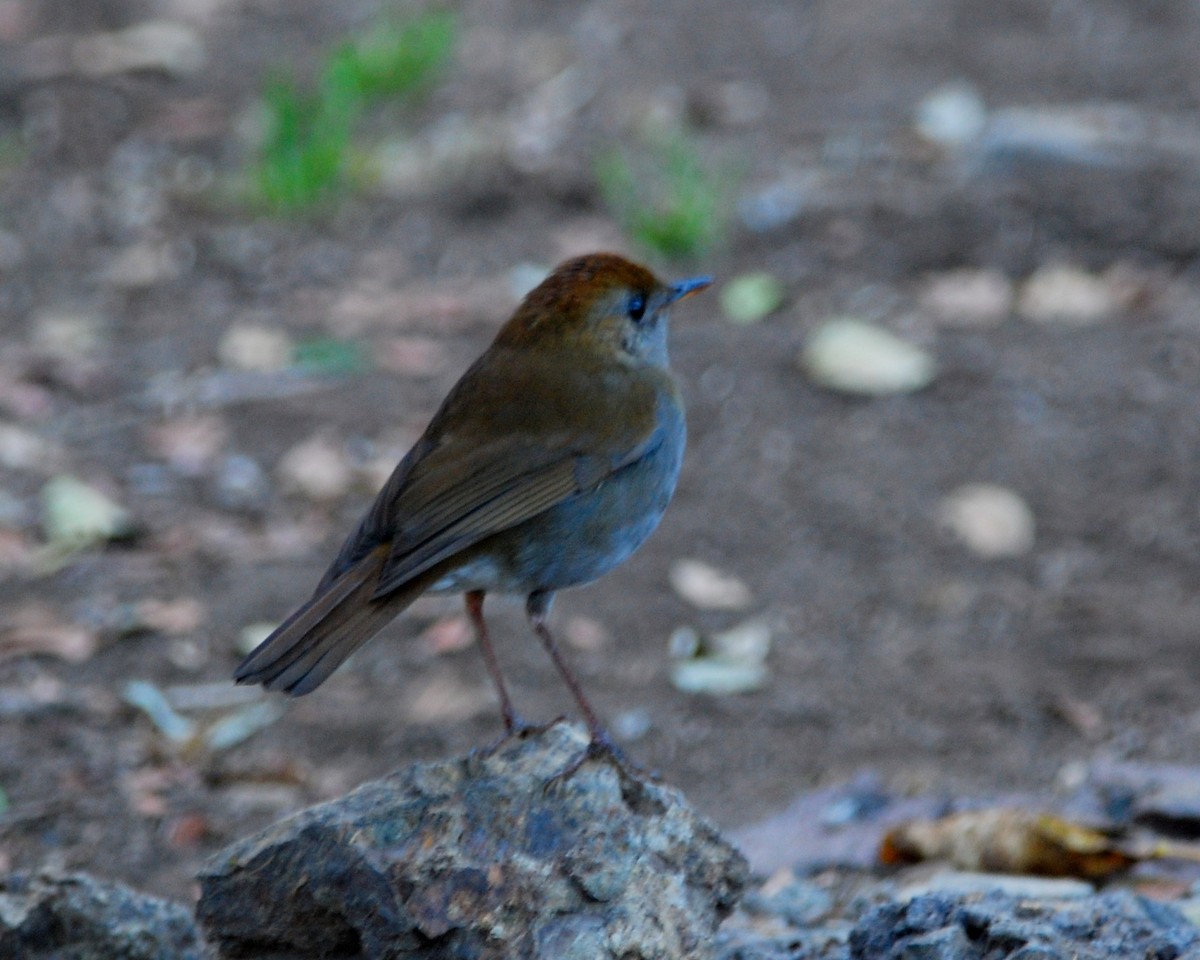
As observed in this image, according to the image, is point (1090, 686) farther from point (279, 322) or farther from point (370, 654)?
point (279, 322)

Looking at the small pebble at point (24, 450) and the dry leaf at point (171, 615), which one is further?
the small pebble at point (24, 450)

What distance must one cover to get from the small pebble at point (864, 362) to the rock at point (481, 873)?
325 cm

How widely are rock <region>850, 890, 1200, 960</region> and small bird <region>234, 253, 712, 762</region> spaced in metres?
0.68

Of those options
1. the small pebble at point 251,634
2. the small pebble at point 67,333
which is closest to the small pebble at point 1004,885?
Answer: the small pebble at point 251,634

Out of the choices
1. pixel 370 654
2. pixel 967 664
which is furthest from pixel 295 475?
pixel 967 664

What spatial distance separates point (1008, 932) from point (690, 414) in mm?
3430

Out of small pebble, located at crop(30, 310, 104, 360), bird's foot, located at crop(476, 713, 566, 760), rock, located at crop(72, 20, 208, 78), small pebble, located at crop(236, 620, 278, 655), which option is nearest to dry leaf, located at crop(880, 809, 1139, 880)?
bird's foot, located at crop(476, 713, 566, 760)

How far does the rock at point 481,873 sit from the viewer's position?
2936 mm

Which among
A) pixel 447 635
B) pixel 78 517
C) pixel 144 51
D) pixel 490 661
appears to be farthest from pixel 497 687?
pixel 144 51

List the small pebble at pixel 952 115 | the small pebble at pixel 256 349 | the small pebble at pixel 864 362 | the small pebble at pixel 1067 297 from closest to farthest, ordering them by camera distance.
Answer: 1. the small pebble at pixel 864 362
2. the small pebble at pixel 256 349
3. the small pebble at pixel 1067 297
4. the small pebble at pixel 952 115

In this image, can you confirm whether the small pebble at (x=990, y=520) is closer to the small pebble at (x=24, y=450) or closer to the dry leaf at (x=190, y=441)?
the dry leaf at (x=190, y=441)

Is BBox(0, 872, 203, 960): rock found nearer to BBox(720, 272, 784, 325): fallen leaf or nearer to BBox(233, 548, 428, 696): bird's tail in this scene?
BBox(233, 548, 428, 696): bird's tail

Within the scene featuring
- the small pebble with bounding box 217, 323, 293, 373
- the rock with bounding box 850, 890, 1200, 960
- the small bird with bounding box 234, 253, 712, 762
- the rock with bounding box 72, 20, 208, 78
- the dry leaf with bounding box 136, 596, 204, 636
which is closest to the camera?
the rock with bounding box 850, 890, 1200, 960

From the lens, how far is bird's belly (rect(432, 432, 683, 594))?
148 inches
